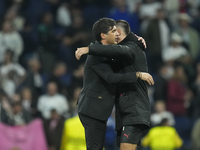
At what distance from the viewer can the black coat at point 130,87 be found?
523 centimetres

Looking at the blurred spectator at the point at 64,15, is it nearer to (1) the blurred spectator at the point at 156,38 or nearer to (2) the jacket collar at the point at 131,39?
(1) the blurred spectator at the point at 156,38

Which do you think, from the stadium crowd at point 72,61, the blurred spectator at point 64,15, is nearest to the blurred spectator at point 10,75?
the stadium crowd at point 72,61

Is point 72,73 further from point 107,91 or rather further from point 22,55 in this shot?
point 107,91

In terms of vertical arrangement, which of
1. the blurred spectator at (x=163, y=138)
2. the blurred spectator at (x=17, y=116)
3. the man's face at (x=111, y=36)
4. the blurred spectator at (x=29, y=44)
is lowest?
the blurred spectator at (x=163, y=138)

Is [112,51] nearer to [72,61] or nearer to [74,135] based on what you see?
[74,135]

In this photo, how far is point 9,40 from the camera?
11477 mm

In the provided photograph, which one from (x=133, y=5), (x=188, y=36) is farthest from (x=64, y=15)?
(x=188, y=36)

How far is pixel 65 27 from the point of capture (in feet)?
43.5

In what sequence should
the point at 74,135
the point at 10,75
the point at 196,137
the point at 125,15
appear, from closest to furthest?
the point at 74,135 → the point at 196,137 → the point at 10,75 → the point at 125,15

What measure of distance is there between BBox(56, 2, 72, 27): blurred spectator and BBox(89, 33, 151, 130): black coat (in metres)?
7.81

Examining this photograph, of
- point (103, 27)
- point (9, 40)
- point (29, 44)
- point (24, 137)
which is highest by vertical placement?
point (103, 27)

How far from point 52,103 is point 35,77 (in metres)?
1.12

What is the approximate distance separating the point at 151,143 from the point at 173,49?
3.55 m

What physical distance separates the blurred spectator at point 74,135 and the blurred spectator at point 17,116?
1197mm
